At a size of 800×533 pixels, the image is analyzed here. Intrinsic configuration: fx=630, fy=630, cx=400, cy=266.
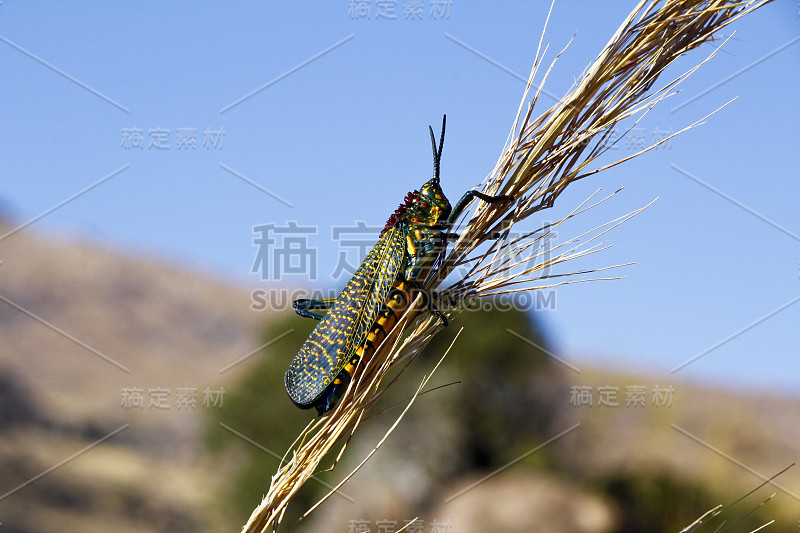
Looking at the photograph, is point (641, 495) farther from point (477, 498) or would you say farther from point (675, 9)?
point (675, 9)

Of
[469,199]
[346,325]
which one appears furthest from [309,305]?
[469,199]

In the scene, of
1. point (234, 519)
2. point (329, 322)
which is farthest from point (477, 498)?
point (329, 322)

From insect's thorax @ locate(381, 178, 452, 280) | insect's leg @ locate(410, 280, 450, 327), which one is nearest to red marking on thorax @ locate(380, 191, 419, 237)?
insect's thorax @ locate(381, 178, 452, 280)

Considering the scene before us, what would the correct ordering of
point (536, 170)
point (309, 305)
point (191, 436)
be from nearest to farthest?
point (536, 170) → point (309, 305) → point (191, 436)

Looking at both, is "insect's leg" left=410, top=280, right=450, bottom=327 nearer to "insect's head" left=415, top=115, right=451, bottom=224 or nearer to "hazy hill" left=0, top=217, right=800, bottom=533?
"insect's head" left=415, top=115, right=451, bottom=224

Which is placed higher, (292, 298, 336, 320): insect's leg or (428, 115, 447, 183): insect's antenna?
(428, 115, 447, 183): insect's antenna

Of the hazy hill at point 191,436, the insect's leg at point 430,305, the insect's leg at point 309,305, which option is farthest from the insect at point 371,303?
the hazy hill at point 191,436

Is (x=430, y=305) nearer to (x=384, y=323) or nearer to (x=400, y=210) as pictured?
(x=384, y=323)
